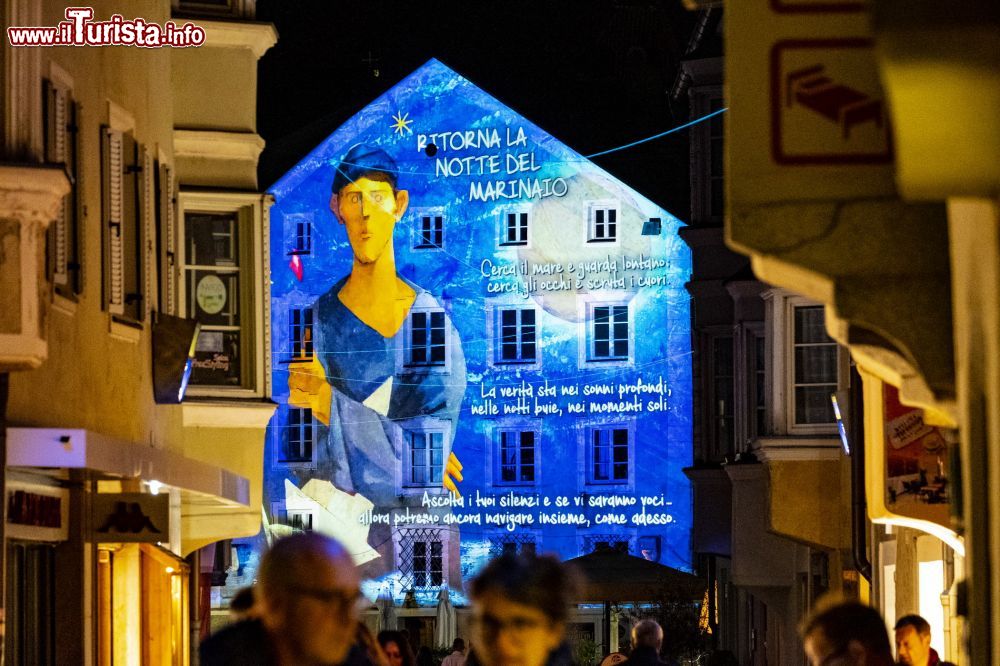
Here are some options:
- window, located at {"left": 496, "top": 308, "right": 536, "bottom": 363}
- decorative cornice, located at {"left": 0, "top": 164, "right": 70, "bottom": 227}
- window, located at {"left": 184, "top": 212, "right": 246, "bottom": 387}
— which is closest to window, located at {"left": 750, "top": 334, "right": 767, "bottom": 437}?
window, located at {"left": 184, "top": 212, "right": 246, "bottom": 387}

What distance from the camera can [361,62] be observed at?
158 feet

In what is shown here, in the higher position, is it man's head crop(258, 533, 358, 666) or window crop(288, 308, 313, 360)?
window crop(288, 308, 313, 360)

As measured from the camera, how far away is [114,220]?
15.8m

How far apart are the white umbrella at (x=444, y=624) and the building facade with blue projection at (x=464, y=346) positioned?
0.75 meters

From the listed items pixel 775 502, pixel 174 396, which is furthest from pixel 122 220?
pixel 775 502

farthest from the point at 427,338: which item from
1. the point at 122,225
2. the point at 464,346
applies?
the point at 122,225

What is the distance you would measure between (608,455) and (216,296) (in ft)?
74.1

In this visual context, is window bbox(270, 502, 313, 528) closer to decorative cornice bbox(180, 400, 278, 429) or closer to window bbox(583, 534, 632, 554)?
window bbox(583, 534, 632, 554)

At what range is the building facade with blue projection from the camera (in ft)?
143

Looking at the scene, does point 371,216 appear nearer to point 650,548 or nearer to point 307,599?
point 650,548

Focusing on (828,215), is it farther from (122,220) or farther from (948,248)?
(122,220)

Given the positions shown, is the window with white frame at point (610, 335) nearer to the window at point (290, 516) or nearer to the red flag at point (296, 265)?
the red flag at point (296, 265)

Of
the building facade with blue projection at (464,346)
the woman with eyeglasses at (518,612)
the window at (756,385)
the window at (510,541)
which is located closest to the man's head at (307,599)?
the woman with eyeglasses at (518,612)

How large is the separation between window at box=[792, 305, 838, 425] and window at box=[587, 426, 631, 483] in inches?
758
